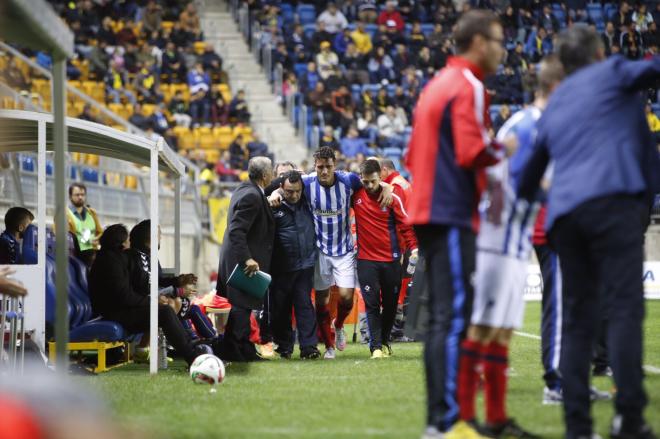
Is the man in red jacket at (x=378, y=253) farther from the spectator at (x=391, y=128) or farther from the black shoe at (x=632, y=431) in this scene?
the spectator at (x=391, y=128)

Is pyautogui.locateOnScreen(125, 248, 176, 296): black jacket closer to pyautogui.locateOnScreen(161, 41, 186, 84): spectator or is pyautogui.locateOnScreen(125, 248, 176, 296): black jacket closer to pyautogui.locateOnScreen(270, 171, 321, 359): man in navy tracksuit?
pyautogui.locateOnScreen(270, 171, 321, 359): man in navy tracksuit

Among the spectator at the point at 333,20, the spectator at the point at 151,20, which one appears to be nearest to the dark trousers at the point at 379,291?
the spectator at the point at 151,20

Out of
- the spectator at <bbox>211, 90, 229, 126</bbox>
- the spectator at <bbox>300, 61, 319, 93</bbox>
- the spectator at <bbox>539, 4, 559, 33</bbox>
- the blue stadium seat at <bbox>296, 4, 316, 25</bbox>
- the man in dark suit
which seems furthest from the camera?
the blue stadium seat at <bbox>296, 4, 316, 25</bbox>

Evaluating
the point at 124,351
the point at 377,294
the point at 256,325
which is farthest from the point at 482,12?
the point at 256,325

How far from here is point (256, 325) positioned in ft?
44.8

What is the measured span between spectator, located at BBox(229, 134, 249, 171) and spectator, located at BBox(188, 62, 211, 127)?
1864mm

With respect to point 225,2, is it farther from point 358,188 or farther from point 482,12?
point 482,12

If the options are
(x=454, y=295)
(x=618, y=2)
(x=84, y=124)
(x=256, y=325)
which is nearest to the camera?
(x=454, y=295)

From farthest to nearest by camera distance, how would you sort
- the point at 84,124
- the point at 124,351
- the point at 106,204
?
the point at 106,204 → the point at 124,351 → the point at 84,124

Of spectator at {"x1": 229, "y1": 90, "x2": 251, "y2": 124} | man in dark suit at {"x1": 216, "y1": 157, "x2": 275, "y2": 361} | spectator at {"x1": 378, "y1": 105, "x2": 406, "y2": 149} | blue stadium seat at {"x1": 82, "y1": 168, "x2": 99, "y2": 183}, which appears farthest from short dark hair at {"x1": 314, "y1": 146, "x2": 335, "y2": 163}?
spectator at {"x1": 229, "y1": 90, "x2": 251, "y2": 124}

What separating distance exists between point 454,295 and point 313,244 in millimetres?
6977

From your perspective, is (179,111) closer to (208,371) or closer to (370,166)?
(370,166)

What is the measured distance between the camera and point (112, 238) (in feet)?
36.2

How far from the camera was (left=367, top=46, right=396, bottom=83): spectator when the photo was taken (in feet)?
105
